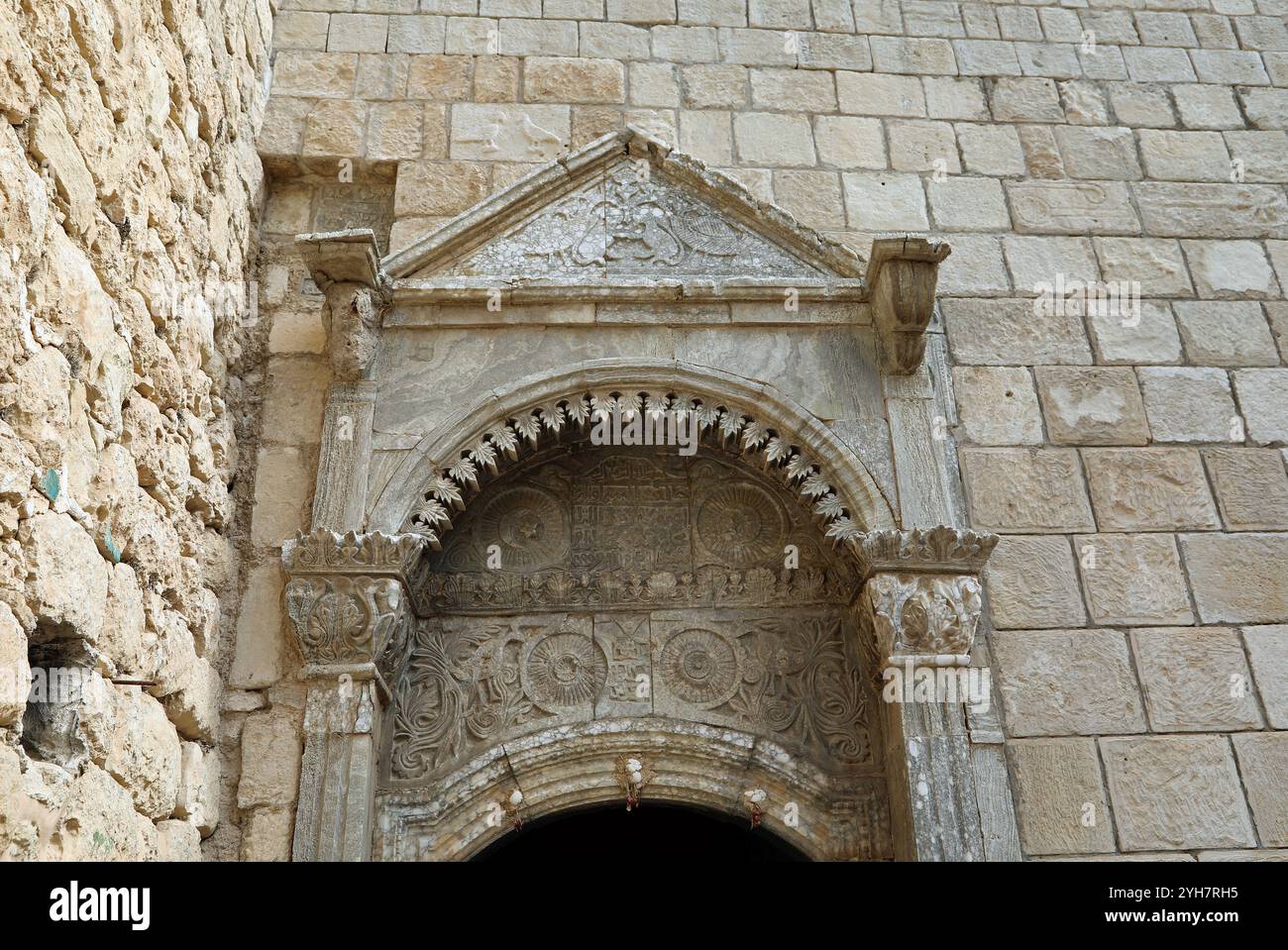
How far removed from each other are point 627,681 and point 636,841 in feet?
7.75

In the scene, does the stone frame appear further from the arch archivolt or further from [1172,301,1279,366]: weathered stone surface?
[1172,301,1279,366]: weathered stone surface

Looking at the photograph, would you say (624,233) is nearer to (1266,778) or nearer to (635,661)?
(635,661)

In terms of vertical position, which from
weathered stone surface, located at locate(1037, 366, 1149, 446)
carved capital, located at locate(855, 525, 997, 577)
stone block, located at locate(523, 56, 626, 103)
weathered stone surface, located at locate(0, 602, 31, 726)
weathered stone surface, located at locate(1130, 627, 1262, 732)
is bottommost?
weathered stone surface, located at locate(0, 602, 31, 726)

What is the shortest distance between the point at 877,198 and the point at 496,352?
75.3 inches

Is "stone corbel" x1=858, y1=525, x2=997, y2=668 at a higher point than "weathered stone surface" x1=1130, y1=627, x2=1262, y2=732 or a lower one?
higher

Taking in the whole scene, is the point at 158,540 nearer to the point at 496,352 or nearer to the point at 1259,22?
the point at 496,352

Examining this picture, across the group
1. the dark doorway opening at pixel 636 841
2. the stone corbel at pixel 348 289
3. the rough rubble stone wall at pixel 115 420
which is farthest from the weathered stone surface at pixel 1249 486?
the rough rubble stone wall at pixel 115 420

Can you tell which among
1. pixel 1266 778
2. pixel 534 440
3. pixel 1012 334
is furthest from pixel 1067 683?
pixel 534 440

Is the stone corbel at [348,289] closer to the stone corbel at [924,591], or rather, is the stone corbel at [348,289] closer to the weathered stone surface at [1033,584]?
the stone corbel at [924,591]

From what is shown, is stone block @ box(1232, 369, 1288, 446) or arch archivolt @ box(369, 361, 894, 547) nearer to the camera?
arch archivolt @ box(369, 361, 894, 547)

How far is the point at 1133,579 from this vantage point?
14.1ft

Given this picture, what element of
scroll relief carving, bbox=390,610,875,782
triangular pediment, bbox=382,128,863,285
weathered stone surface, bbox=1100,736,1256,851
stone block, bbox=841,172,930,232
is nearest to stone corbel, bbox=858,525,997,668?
scroll relief carving, bbox=390,610,875,782

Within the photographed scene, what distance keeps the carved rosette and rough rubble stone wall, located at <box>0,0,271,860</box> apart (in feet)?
1.05

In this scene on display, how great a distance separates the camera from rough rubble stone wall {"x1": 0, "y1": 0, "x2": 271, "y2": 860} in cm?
250
